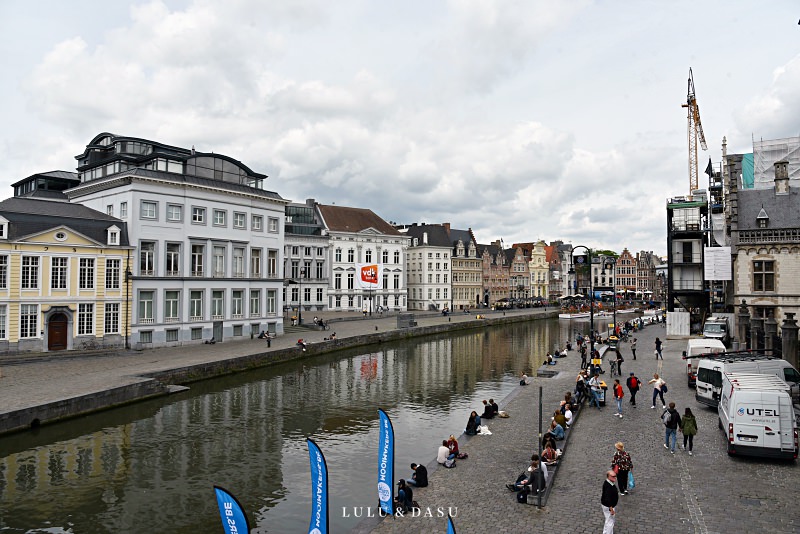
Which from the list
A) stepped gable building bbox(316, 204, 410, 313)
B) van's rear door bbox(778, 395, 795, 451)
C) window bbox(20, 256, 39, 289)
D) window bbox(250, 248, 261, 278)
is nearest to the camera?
van's rear door bbox(778, 395, 795, 451)

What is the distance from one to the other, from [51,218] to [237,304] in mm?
16435

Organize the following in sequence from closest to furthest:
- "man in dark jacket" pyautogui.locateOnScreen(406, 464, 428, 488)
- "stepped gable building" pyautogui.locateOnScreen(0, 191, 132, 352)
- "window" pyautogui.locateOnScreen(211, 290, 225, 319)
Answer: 1. "man in dark jacket" pyautogui.locateOnScreen(406, 464, 428, 488)
2. "stepped gable building" pyautogui.locateOnScreen(0, 191, 132, 352)
3. "window" pyautogui.locateOnScreen(211, 290, 225, 319)

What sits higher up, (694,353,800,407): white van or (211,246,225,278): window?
(211,246,225,278): window

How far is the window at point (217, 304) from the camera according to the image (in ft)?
152

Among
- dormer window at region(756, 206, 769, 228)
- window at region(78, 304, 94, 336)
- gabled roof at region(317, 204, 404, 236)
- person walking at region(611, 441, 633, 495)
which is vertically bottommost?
person walking at region(611, 441, 633, 495)

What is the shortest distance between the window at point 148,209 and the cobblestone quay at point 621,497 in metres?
32.2

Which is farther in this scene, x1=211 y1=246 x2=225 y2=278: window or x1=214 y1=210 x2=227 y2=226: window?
x1=214 y1=210 x2=227 y2=226: window

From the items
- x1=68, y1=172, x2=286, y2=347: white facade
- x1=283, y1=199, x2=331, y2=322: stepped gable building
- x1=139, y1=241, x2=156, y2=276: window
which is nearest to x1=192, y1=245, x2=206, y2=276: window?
x1=68, y1=172, x2=286, y2=347: white facade

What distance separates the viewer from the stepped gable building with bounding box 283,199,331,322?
79.8 m

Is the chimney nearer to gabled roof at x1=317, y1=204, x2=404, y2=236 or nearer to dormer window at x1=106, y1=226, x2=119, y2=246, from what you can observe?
dormer window at x1=106, y1=226, x2=119, y2=246

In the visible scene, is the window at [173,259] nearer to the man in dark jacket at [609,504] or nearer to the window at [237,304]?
the window at [237,304]

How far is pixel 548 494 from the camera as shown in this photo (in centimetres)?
1465

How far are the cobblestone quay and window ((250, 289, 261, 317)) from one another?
107ft

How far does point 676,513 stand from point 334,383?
2417cm
